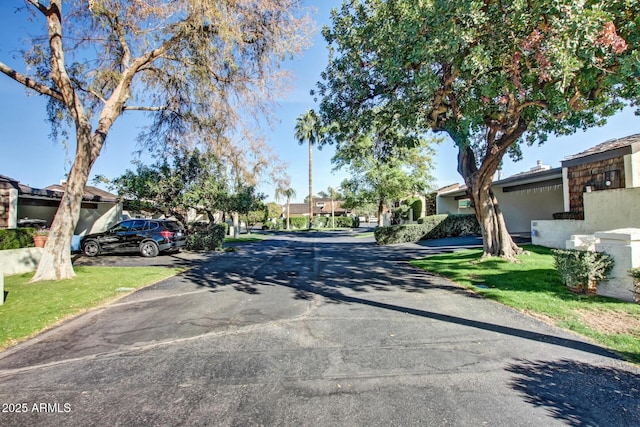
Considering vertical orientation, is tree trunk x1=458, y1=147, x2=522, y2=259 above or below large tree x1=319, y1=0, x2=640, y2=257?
below

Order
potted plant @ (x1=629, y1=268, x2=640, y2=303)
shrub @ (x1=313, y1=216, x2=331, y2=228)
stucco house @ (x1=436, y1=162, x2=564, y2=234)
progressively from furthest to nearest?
shrub @ (x1=313, y1=216, x2=331, y2=228)
stucco house @ (x1=436, y1=162, x2=564, y2=234)
potted plant @ (x1=629, y1=268, x2=640, y2=303)

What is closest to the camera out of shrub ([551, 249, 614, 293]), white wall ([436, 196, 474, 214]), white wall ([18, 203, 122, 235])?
shrub ([551, 249, 614, 293])

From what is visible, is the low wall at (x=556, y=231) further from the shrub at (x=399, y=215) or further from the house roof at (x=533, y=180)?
the shrub at (x=399, y=215)

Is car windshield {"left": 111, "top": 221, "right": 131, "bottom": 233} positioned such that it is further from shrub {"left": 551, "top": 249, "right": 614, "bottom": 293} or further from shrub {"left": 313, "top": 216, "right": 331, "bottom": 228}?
shrub {"left": 313, "top": 216, "right": 331, "bottom": 228}

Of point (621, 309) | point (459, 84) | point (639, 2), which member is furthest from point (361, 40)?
point (621, 309)

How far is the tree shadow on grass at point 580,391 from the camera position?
8.76ft

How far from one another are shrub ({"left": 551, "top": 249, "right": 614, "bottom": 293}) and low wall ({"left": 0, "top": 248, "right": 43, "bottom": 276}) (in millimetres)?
14400

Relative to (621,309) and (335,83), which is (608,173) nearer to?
(621,309)

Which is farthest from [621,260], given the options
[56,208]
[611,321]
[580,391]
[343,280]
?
[56,208]

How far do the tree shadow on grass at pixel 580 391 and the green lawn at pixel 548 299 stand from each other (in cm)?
74

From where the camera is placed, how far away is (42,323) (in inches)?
204

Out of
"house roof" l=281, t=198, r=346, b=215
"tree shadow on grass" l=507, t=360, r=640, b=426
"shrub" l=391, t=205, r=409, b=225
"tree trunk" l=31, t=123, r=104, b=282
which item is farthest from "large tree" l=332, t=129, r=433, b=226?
"house roof" l=281, t=198, r=346, b=215

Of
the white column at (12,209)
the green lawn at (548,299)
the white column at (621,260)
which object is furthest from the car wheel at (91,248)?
the white column at (621,260)

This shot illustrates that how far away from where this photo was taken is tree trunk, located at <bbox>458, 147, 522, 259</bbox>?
10680mm
